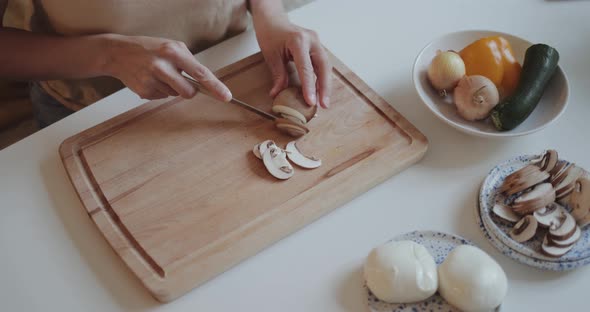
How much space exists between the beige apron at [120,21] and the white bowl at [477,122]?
44 cm

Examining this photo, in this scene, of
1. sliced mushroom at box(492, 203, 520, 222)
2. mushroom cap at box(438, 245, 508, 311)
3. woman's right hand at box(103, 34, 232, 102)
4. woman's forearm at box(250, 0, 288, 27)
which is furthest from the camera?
woman's forearm at box(250, 0, 288, 27)

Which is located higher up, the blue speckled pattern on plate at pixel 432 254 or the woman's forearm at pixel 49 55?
the woman's forearm at pixel 49 55

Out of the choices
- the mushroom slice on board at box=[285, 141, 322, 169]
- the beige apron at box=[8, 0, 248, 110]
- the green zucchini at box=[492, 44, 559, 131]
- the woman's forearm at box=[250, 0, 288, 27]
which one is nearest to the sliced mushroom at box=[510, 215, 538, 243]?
the green zucchini at box=[492, 44, 559, 131]

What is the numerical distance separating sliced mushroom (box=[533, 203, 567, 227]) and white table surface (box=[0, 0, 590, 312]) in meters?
0.08

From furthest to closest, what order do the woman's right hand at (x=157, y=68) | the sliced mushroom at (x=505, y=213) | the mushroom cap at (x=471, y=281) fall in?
the woman's right hand at (x=157, y=68) → the sliced mushroom at (x=505, y=213) → the mushroom cap at (x=471, y=281)

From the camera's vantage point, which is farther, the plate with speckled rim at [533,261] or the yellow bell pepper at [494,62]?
the yellow bell pepper at [494,62]

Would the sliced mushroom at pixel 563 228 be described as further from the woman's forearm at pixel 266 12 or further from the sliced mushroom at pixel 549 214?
the woman's forearm at pixel 266 12

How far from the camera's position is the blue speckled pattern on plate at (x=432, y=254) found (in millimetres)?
775

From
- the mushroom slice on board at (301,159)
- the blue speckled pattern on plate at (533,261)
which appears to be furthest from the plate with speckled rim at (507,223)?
the mushroom slice on board at (301,159)

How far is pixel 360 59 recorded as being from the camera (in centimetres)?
118

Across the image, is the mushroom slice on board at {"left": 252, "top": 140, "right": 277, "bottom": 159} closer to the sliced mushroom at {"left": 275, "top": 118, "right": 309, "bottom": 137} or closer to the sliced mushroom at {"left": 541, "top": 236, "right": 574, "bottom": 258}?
the sliced mushroom at {"left": 275, "top": 118, "right": 309, "bottom": 137}

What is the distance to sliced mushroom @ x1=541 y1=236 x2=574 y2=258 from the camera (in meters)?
0.81

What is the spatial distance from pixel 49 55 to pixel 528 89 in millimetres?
928

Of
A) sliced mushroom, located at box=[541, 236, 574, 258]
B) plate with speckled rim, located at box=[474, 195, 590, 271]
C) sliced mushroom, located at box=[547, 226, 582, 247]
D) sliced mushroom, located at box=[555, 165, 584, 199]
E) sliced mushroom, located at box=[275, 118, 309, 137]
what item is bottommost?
plate with speckled rim, located at box=[474, 195, 590, 271]
